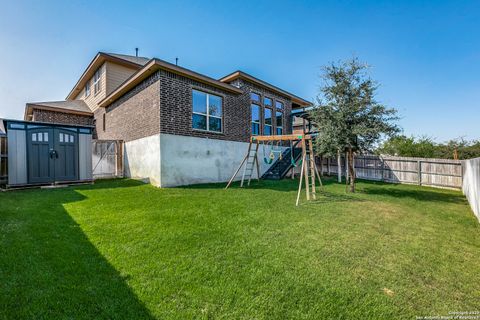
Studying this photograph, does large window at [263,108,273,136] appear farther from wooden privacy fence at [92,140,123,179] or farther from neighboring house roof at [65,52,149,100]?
neighboring house roof at [65,52,149,100]

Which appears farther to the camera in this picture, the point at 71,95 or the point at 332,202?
the point at 71,95

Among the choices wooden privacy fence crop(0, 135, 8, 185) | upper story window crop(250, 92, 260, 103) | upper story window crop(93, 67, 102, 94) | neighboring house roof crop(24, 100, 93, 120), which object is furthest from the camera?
upper story window crop(93, 67, 102, 94)

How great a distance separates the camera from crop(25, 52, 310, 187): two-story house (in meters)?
8.36

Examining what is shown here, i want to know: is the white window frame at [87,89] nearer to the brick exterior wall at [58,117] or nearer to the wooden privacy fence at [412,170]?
the brick exterior wall at [58,117]

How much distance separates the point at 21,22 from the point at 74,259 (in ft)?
33.5

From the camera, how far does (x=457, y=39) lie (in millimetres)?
9523

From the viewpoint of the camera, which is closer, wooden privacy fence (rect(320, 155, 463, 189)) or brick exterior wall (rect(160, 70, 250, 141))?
brick exterior wall (rect(160, 70, 250, 141))

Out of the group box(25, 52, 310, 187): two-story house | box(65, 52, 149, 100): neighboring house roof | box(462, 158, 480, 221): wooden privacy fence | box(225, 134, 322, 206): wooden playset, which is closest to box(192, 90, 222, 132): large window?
box(25, 52, 310, 187): two-story house

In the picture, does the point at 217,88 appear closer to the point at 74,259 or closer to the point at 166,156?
the point at 166,156

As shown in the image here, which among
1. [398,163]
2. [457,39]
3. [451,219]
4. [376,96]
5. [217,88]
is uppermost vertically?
[457,39]

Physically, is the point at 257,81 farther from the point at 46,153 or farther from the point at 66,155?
the point at 46,153

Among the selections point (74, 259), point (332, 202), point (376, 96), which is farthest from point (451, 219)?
point (74, 259)

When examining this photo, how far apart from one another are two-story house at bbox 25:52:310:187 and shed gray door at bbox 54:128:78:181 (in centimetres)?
216

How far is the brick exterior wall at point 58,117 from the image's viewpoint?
42.2 feet
